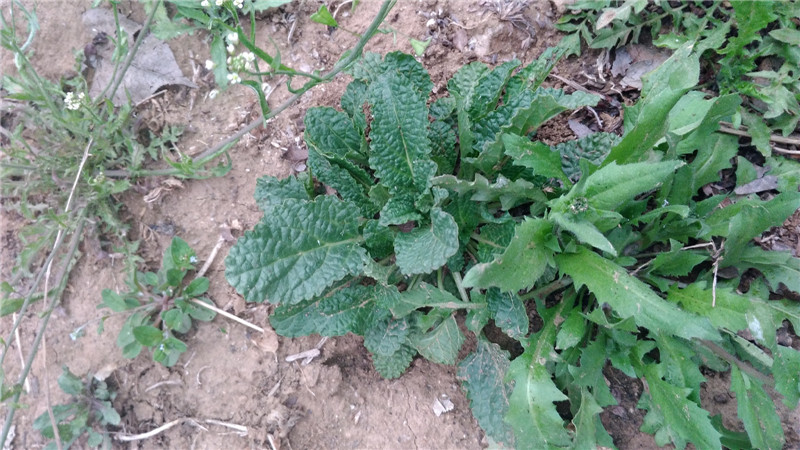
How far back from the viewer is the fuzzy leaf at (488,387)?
6.92ft

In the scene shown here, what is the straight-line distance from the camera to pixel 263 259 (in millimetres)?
1960

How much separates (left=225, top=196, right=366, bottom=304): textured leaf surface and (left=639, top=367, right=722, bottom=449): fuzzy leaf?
127cm

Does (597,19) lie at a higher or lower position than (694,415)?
higher

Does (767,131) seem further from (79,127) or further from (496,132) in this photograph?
(79,127)

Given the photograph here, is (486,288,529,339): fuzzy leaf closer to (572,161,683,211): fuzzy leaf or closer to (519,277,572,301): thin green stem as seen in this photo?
(519,277,572,301): thin green stem

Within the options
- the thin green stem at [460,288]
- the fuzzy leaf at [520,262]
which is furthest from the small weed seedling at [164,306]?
the fuzzy leaf at [520,262]

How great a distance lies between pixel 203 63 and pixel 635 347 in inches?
102

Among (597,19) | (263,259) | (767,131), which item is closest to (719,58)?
(767,131)

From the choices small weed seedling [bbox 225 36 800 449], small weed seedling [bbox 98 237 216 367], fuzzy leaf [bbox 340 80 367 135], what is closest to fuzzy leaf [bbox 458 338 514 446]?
small weed seedling [bbox 225 36 800 449]

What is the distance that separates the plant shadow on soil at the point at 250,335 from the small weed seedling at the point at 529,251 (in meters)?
0.23

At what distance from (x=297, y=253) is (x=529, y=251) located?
2.97 feet

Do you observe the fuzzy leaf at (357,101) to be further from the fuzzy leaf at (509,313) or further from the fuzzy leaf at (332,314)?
the fuzzy leaf at (509,313)

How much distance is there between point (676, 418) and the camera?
191 centimetres

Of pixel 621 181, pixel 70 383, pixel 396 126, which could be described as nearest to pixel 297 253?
pixel 396 126
